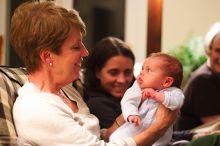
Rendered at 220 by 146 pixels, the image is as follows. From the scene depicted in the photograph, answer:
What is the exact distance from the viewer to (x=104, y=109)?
1.96 m

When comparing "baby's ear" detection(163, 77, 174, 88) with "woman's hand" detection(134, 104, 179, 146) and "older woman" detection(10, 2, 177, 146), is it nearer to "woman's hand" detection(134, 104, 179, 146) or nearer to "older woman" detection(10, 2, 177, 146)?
"woman's hand" detection(134, 104, 179, 146)

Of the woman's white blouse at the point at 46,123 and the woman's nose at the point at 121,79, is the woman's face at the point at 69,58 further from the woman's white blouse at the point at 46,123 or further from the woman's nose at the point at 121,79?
the woman's nose at the point at 121,79

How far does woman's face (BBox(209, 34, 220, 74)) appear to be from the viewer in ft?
9.14

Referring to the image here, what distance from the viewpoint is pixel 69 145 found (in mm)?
→ 1362

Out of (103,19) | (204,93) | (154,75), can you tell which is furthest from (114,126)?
(103,19)

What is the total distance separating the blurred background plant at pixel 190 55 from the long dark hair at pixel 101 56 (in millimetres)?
1210

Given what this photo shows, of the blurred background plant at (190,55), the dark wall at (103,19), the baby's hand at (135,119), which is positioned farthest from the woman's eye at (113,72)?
the dark wall at (103,19)

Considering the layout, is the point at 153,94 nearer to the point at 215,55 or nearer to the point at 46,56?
the point at 46,56

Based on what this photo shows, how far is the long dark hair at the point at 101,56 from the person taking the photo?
2152 millimetres

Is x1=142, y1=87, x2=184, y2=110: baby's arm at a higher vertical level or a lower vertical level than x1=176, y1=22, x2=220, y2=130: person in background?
higher

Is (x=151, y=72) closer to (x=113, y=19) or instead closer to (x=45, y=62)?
(x=45, y=62)

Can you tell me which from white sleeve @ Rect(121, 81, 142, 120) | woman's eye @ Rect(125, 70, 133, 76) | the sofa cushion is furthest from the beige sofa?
woman's eye @ Rect(125, 70, 133, 76)

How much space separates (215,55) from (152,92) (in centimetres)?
134

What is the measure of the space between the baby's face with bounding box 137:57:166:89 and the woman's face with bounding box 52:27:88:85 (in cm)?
28
